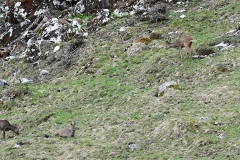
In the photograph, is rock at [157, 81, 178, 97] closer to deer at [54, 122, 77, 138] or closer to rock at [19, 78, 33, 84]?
deer at [54, 122, 77, 138]

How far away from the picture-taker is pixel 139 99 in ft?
44.4

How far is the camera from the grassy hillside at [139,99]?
10148 millimetres

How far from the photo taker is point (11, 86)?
18.8m

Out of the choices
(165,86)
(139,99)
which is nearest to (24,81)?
(139,99)

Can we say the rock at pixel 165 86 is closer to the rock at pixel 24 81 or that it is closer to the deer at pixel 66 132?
the deer at pixel 66 132

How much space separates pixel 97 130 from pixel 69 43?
30.5ft

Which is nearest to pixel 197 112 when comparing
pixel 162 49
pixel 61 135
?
pixel 61 135

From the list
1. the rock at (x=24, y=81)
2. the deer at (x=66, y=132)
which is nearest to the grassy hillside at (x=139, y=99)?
the deer at (x=66, y=132)

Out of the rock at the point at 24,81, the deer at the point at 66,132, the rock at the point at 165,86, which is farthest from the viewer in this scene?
the rock at the point at 24,81

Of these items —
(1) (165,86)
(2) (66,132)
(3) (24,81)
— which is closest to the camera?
(2) (66,132)

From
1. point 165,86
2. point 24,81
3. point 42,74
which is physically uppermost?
point 165,86

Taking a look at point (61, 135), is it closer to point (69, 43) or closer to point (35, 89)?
point (35, 89)

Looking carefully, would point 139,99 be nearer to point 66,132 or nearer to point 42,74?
point 66,132

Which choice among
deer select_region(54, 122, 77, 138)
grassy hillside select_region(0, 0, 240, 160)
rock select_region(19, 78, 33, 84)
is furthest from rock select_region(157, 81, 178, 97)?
rock select_region(19, 78, 33, 84)
